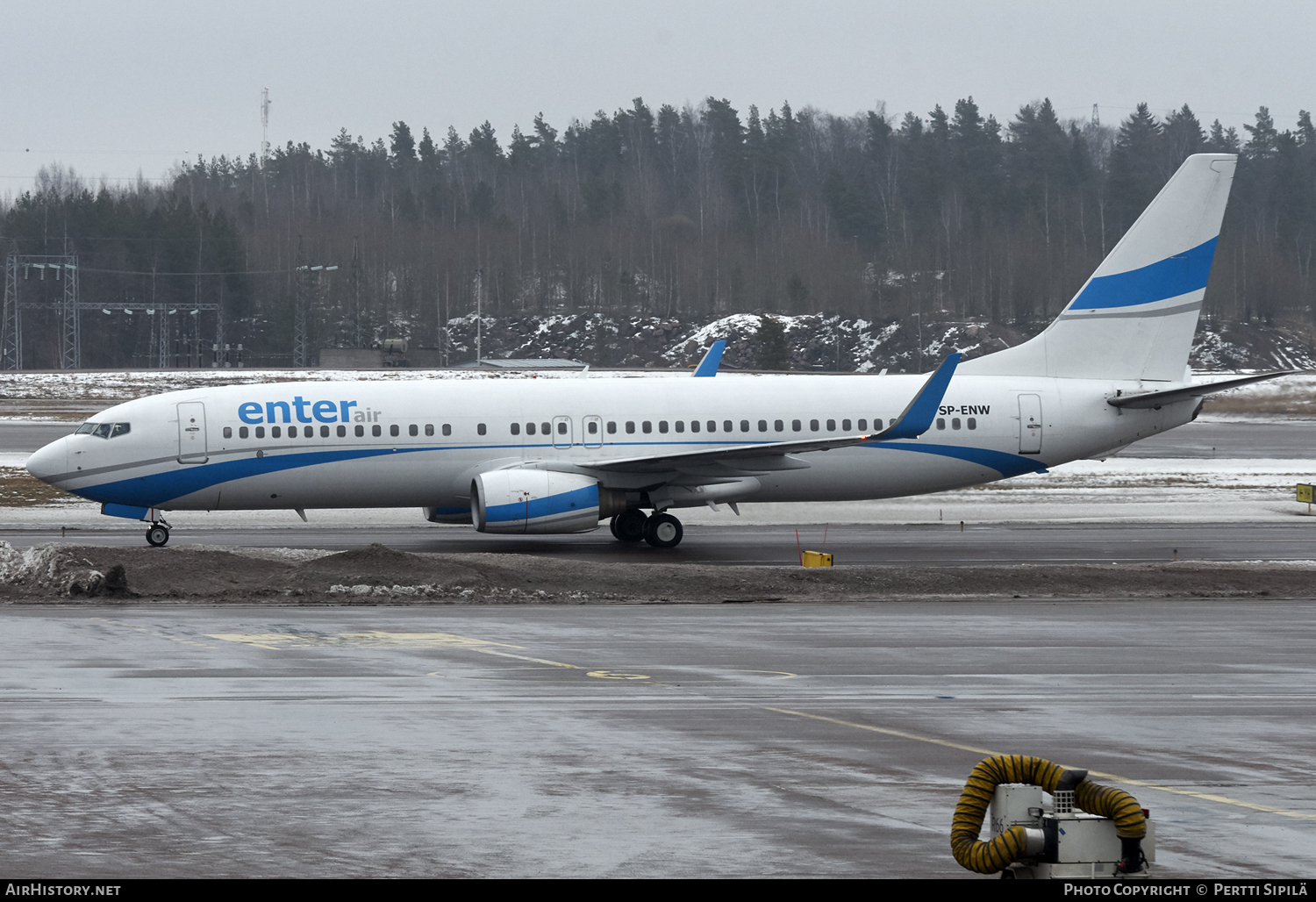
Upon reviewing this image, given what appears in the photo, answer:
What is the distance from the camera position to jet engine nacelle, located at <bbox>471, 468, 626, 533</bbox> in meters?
29.2

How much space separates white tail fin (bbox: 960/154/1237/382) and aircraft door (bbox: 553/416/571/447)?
8.99 metres

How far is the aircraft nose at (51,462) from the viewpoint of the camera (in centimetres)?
3012

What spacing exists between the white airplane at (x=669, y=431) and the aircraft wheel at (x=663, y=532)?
4 cm

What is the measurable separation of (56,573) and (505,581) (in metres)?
6.89

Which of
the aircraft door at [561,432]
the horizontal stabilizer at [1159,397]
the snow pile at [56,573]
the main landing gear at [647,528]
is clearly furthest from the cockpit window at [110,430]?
the horizontal stabilizer at [1159,397]

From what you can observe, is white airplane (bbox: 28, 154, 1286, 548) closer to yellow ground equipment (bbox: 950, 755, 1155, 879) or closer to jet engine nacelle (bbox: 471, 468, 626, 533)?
jet engine nacelle (bbox: 471, 468, 626, 533)

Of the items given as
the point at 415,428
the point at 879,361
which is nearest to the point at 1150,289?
the point at 415,428

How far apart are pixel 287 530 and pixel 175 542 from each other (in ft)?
9.70

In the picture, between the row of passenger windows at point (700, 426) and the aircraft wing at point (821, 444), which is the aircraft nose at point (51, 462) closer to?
the row of passenger windows at point (700, 426)

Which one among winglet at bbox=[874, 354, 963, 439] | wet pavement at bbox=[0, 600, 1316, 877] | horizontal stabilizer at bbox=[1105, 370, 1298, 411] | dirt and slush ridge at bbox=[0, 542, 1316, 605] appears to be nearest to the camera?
wet pavement at bbox=[0, 600, 1316, 877]

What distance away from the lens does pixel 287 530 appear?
3394 centimetres

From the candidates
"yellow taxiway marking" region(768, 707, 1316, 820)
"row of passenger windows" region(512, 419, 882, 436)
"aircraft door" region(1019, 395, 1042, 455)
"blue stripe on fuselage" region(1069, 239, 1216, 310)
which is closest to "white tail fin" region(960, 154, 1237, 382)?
"blue stripe on fuselage" region(1069, 239, 1216, 310)

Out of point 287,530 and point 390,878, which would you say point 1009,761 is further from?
point 287,530

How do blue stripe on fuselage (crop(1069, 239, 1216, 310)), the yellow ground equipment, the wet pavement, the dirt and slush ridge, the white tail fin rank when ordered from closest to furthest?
the yellow ground equipment
the wet pavement
the dirt and slush ridge
the white tail fin
blue stripe on fuselage (crop(1069, 239, 1216, 310))
